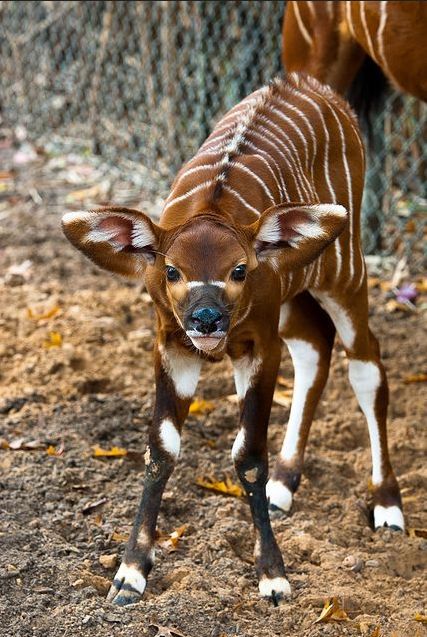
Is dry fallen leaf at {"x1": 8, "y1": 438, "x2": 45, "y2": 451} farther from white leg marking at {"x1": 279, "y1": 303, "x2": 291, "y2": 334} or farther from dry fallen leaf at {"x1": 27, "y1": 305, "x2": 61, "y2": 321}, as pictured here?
dry fallen leaf at {"x1": 27, "y1": 305, "x2": 61, "y2": 321}

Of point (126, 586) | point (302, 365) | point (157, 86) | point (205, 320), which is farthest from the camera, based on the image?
point (157, 86)

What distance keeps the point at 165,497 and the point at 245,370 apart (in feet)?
2.84

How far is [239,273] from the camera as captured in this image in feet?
12.3

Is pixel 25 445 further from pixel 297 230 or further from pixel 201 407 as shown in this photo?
pixel 297 230

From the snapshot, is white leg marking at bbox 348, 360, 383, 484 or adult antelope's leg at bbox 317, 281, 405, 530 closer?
adult antelope's leg at bbox 317, 281, 405, 530

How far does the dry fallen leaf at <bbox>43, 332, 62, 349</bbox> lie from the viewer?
20.7ft

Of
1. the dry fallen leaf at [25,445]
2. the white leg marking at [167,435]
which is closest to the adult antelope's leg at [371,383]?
the white leg marking at [167,435]

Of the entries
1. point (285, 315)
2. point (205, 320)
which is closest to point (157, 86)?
point (285, 315)

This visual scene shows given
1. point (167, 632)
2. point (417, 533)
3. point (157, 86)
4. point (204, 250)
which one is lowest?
point (157, 86)

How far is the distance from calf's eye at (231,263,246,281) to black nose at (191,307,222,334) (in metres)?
0.24

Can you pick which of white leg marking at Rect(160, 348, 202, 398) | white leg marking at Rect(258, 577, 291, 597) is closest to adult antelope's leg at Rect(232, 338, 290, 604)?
white leg marking at Rect(258, 577, 291, 597)

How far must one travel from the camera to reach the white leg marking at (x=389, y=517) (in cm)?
478

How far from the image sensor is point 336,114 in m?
4.82

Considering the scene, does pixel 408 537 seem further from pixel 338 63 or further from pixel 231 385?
pixel 338 63
